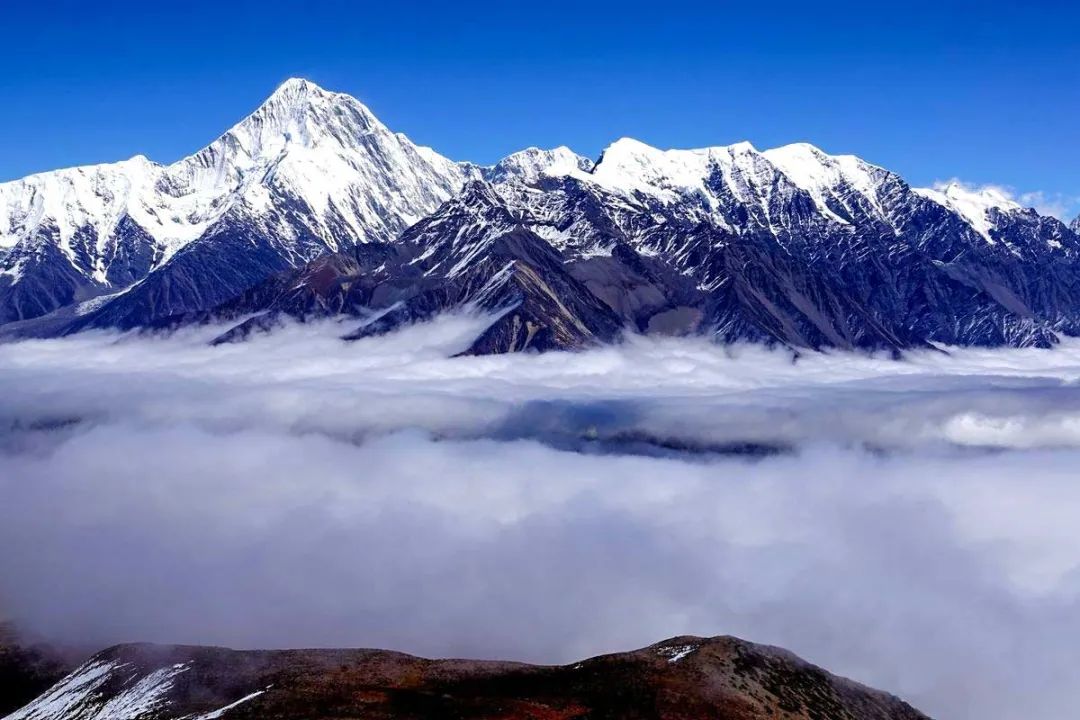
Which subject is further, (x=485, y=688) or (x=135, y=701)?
(x=135, y=701)

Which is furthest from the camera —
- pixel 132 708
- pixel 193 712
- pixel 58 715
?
pixel 58 715

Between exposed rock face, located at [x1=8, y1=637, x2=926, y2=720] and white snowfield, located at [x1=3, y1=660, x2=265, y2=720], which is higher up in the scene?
exposed rock face, located at [x1=8, y1=637, x2=926, y2=720]

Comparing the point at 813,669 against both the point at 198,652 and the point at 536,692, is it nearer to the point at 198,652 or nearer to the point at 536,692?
the point at 536,692

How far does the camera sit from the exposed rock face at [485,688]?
163 meters

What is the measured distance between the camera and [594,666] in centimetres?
17850

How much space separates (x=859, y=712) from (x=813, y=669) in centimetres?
1397

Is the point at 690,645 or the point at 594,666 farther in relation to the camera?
the point at 690,645

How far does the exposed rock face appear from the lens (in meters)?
163

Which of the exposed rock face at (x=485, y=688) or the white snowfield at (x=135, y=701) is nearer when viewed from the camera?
the exposed rock face at (x=485, y=688)

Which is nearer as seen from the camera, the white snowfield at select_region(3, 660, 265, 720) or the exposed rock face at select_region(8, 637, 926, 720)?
the exposed rock face at select_region(8, 637, 926, 720)

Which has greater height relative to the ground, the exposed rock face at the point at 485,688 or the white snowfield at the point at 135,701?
the exposed rock face at the point at 485,688

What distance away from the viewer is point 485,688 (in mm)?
173125

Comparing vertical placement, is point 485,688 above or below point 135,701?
above

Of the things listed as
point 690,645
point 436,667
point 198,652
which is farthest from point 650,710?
point 198,652
